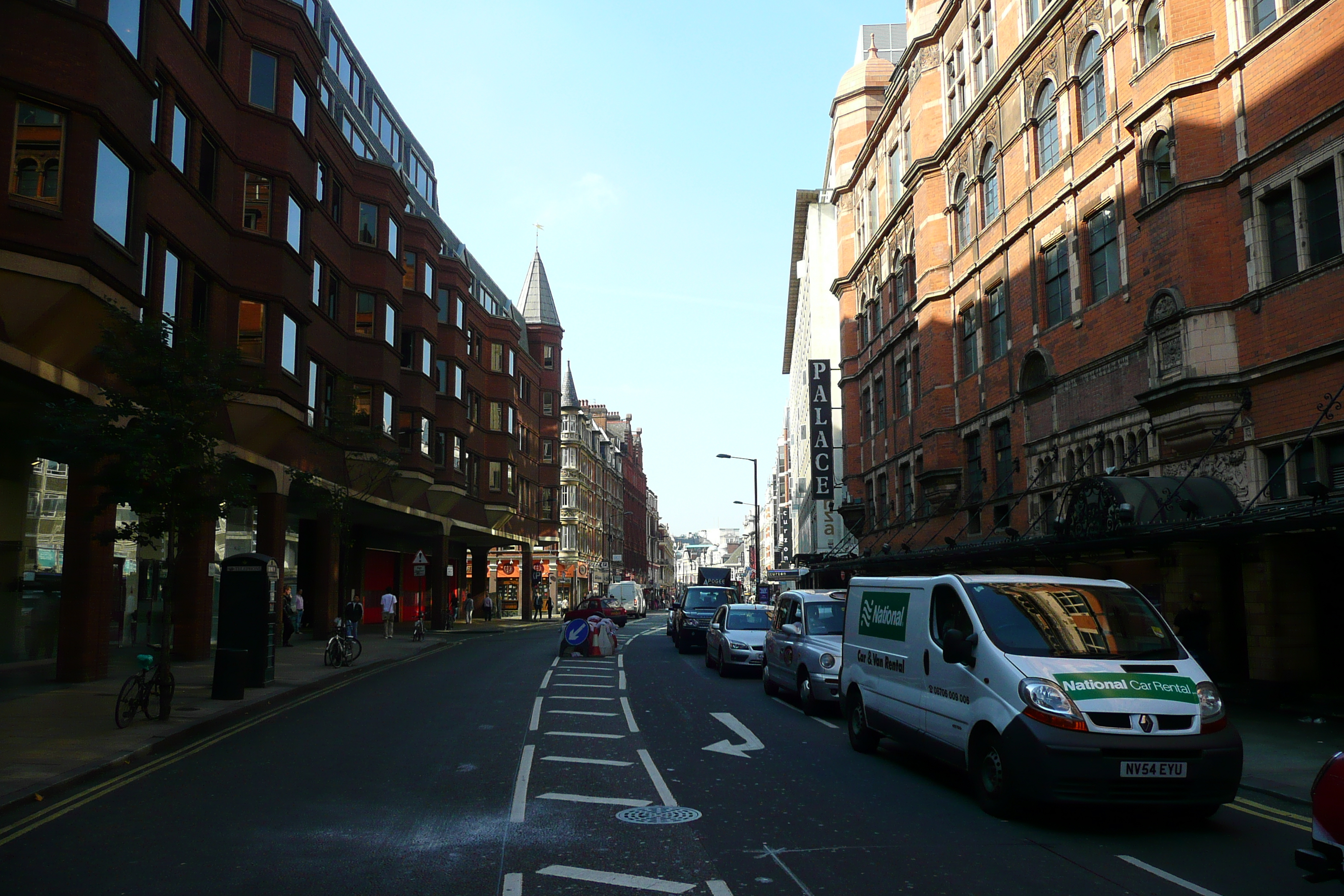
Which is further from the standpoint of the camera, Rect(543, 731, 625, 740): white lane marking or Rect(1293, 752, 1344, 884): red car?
Rect(543, 731, 625, 740): white lane marking

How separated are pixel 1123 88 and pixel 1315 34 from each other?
17.5ft

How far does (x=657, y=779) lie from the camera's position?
967cm

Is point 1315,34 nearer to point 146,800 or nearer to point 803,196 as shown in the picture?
point 146,800

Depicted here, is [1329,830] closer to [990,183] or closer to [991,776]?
[991,776]

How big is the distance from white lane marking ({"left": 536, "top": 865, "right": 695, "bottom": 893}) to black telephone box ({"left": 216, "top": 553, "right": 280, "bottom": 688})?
12.4 meters

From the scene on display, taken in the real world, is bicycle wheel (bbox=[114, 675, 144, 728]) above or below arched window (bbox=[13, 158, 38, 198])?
below

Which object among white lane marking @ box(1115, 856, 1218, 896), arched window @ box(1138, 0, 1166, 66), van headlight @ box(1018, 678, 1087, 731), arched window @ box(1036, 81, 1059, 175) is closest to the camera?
white lane marking @ box(1115, 856, 1218, 896)

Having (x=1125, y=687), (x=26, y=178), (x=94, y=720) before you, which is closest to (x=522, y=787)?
(x=1125, y=687)

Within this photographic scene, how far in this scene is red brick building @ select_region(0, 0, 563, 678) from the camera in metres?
15.5

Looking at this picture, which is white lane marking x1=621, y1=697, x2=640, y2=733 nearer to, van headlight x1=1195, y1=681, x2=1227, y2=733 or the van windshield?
the van windshield

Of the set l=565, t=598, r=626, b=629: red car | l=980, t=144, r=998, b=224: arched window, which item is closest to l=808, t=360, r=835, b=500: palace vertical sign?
l=565, t=598, r=626, b=629: red car

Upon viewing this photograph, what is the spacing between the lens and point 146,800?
8.80 metres

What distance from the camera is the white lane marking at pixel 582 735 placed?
40.5 ft

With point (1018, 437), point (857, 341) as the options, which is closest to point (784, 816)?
point (1018, 437)
